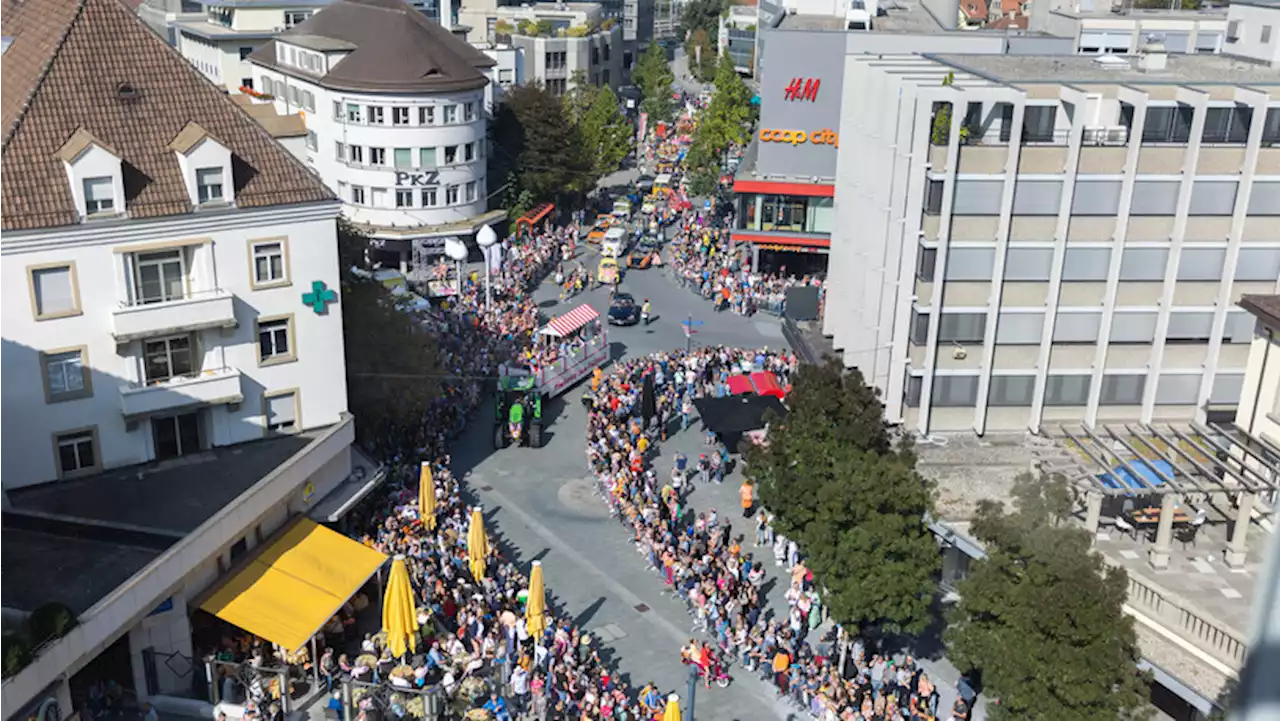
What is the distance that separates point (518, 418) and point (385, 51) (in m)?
29.9

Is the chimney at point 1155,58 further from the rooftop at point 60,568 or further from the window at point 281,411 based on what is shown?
the rooftop at point 60,568

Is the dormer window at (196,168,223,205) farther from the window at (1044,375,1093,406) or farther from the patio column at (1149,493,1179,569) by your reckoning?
the window at (1044,375,1093,406)

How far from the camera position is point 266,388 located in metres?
36.6

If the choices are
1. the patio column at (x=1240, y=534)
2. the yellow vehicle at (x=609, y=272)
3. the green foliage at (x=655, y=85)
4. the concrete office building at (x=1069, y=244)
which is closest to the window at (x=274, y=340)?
the concrete office building at (x=1069, y=244)

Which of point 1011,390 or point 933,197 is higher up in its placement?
point 933,197

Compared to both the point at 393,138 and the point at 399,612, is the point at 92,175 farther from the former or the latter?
the point at 393,138

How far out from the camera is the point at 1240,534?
33.1 m

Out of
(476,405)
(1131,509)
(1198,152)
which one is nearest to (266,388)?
(476,405)

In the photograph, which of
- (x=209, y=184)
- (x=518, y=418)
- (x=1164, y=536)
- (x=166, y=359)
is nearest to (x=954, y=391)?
(x=1164, y=536)

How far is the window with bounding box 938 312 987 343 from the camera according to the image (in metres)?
41.4

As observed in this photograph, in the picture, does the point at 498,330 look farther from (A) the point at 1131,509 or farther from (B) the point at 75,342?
(A) the point at 1131,509

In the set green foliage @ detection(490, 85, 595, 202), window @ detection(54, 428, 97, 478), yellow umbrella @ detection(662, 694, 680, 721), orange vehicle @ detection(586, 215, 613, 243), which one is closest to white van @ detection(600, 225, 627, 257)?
orange vehicle @ detection(586, 215, 613, 243)

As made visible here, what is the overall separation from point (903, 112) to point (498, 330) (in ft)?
82.4

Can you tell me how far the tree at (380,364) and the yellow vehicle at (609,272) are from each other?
2600 centimetres
